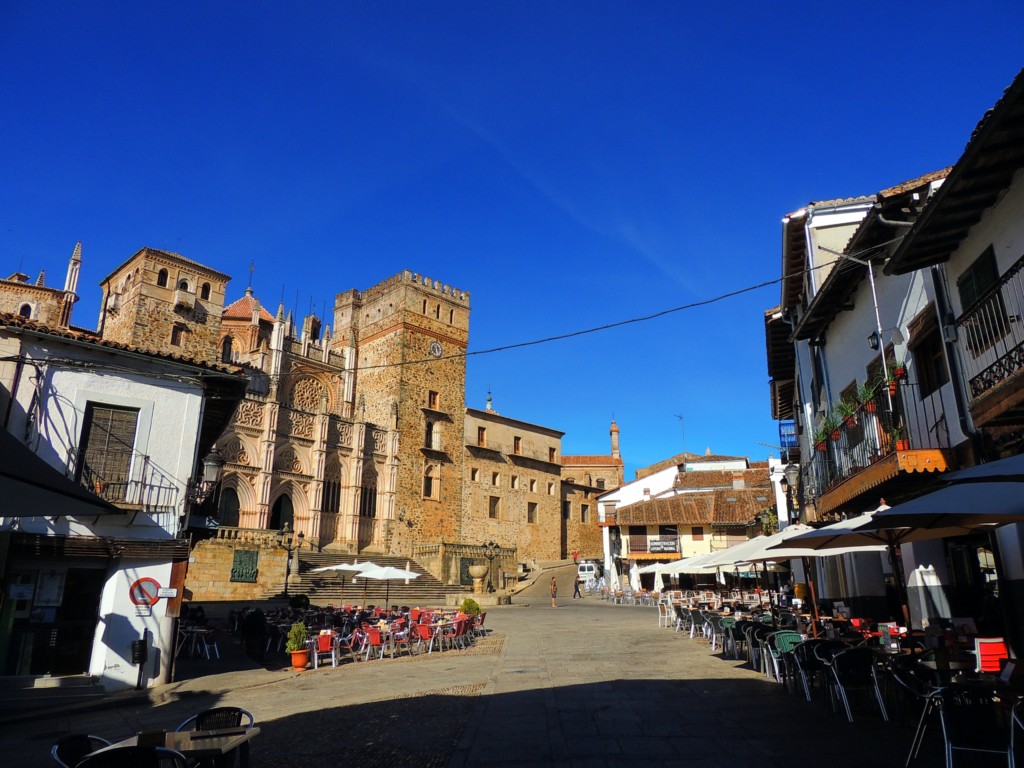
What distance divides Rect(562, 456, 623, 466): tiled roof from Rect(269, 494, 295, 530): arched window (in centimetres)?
4042

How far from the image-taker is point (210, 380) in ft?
44.7

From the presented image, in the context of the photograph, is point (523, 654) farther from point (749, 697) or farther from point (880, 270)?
point (880, 270)

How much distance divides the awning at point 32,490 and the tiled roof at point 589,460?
227 ft

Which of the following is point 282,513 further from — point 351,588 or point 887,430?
point 887,430

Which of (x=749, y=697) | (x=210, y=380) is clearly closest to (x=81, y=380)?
(x=210, y=380)

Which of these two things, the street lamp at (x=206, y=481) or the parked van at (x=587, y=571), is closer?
the street lamp at (x=206, y=481)

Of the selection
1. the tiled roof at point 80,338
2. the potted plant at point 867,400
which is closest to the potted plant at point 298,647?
the tiled roof at point 80,338

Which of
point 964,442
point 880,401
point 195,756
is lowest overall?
point 195,756

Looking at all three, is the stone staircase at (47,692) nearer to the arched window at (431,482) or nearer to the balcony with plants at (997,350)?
the balcony with plants at (997,350)

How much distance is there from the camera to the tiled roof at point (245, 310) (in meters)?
44.9

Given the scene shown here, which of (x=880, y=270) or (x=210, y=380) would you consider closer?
(x=880, y=270)

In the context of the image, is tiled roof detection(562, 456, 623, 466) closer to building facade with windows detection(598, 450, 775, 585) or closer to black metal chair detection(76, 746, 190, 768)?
building facade with windows detection(598, 450, 775, 585)

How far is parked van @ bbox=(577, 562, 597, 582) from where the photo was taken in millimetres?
46438

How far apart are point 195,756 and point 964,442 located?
9.39m
